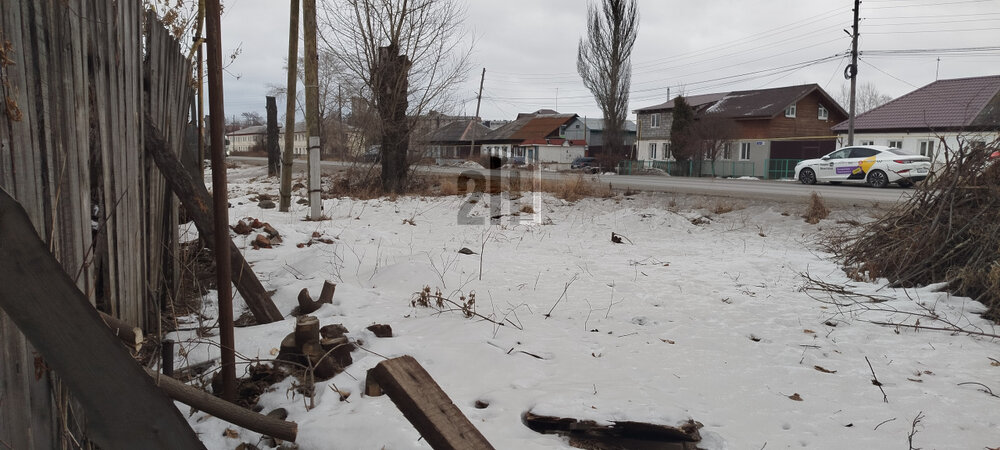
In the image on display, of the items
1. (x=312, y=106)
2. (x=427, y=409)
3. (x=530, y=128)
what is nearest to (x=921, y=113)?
(x=312, y=106)

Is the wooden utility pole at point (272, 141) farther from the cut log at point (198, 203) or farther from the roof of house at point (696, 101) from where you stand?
the roof of house at point (696, 101)

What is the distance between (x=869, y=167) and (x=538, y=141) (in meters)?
41.6

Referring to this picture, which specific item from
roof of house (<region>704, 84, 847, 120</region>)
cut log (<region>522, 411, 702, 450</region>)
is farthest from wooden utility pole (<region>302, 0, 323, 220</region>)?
roof of house (<region>704, 84, 847, 120</region>)

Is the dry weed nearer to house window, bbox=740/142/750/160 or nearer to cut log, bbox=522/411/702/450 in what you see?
cut log, bbox=522/411/702/450

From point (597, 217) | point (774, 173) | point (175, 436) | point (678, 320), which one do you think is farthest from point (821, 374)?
point (774, 173)

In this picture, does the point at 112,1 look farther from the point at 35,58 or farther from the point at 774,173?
the point at 774,173

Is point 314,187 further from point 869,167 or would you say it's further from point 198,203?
point 869,167

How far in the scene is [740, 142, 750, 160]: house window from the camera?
39250mm

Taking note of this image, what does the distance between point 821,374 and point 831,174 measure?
17881 millimetres

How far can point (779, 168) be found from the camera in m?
35.2

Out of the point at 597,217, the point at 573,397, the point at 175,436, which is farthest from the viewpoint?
the point at 597,217

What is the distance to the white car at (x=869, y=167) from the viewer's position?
16.4 m

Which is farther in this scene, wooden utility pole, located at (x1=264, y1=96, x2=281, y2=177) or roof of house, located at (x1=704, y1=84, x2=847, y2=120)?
roof of house, located at (x1=704, y1=84, x2=847, y2=120)

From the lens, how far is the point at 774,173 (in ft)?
117
